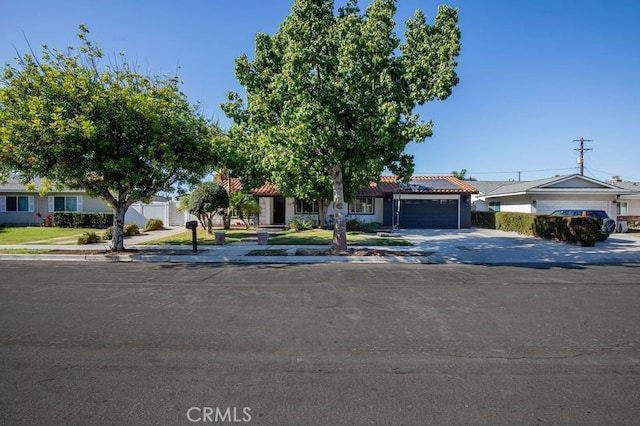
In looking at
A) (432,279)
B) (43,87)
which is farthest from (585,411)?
(43,87)

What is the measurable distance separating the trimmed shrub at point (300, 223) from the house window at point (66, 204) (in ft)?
53.0

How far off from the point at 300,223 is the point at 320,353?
19082 millimetres

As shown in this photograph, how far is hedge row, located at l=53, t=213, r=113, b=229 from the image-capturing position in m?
23.8

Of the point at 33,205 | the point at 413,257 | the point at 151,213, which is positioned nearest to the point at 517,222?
the point at 413,257

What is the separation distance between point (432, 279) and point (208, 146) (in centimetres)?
953

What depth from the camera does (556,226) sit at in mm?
17656

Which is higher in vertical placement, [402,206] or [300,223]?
[402,206]

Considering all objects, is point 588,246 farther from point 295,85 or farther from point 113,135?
point 113,135

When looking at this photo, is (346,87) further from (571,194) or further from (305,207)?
(571,194)

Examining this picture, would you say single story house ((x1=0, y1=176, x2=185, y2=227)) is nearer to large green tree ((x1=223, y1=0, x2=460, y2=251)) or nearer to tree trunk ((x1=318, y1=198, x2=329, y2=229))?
tree trunk ((x1=318, y1=198, x2=329, y2=229))

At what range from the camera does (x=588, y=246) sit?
1549 centimetres

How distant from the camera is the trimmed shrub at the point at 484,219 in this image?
26097 mm

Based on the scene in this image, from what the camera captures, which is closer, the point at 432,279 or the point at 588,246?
the point at 432,279

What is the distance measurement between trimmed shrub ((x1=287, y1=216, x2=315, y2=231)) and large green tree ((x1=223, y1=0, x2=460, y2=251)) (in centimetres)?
1038
